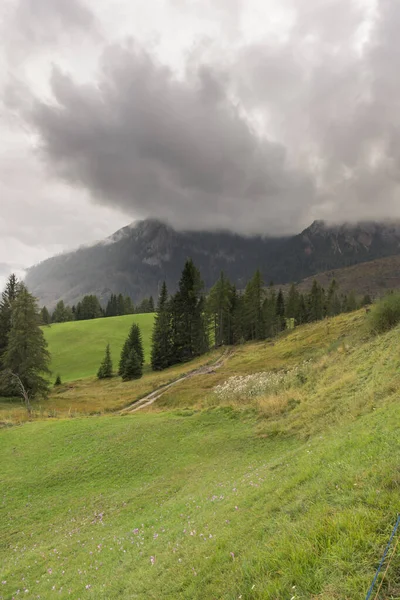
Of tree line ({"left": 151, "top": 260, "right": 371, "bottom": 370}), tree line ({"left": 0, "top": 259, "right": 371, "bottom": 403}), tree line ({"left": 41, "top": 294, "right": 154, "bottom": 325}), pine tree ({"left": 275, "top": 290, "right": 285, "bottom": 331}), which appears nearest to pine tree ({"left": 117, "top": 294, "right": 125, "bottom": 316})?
tree line ({"left": 41, "top": 294, "right": 154, "bottom": 325})

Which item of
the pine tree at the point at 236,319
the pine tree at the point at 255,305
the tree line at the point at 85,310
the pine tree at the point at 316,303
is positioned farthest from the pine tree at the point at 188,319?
the tree line at the point at 85,310

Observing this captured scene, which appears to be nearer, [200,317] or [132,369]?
[132,369]

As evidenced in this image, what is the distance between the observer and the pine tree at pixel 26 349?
140 ft

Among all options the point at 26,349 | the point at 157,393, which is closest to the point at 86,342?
the point at 26,349

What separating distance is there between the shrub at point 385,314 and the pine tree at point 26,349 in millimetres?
41874

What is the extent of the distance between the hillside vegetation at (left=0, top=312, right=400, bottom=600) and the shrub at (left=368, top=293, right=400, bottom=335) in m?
5.76

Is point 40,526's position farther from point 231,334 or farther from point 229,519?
point 231,334

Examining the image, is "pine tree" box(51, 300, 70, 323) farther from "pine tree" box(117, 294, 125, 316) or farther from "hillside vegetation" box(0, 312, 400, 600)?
"hillside vegetation" box(0, 312, 400, 600)

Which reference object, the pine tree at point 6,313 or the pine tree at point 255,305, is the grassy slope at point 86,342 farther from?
the pine tree at point 255,305

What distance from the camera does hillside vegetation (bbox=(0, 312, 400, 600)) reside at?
14.7 ft

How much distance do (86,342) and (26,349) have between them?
54286 mm

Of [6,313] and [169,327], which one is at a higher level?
[6,313]

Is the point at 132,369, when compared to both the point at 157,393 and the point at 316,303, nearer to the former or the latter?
the point at 157,393

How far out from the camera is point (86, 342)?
96125 millimetres
